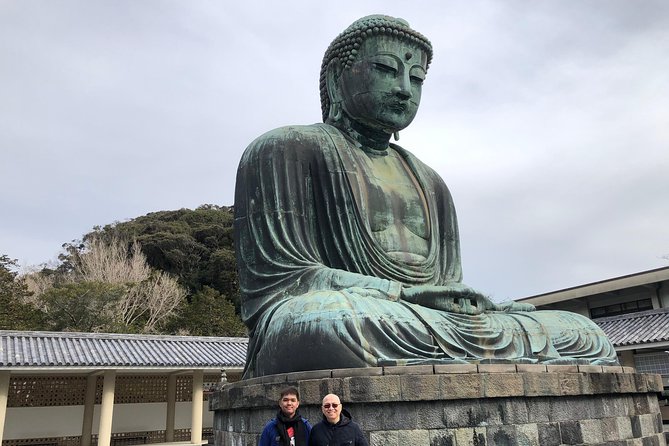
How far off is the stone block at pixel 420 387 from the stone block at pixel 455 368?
82 mm

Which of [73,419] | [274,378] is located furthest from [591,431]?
[73,419]

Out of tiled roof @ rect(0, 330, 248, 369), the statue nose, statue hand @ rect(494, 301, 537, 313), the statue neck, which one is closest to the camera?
statue hand @ rect(494, 301, 537, 313)

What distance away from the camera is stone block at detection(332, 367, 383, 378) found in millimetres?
3727

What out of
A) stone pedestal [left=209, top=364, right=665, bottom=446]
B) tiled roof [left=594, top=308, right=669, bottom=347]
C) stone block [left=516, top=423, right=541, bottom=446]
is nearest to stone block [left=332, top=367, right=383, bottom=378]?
stone pedestal [left=209, top=364, right=665, bottom=446]

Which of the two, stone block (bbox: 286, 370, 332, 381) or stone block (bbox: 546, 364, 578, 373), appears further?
stone block (bbox: 546, 364, 578, 373)

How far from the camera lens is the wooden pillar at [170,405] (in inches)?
719

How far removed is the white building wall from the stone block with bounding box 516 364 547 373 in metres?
13.3

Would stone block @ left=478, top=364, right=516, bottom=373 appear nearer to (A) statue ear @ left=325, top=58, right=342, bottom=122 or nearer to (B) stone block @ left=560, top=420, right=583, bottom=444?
(B) stone block @ left=560, top=420, right=583, bottom=444

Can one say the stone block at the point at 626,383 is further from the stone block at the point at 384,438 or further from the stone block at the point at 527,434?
the stone block at the point at 384,438

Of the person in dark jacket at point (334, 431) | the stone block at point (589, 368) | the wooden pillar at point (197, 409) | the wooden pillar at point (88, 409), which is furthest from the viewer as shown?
the wooden pillar at point (197, 409)

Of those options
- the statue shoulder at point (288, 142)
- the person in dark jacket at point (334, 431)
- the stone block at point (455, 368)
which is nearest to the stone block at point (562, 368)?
the stone block at point (455, 368)

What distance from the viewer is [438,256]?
20.2 feet

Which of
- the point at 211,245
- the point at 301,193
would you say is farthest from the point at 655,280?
the point at 211,245

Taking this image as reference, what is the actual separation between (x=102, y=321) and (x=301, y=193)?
828 inches
